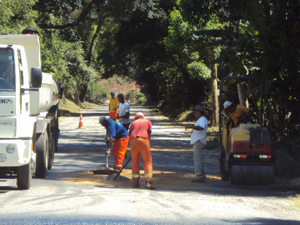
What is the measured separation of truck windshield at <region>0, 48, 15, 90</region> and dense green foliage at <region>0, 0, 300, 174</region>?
15.0 feet

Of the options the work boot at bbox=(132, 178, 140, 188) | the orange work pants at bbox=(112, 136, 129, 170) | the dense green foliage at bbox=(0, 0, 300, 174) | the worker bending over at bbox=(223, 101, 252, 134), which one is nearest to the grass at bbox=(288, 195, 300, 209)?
the worker bending over at bbox=(223, 101, 252, 134)

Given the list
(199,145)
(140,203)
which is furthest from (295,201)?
(140,203)

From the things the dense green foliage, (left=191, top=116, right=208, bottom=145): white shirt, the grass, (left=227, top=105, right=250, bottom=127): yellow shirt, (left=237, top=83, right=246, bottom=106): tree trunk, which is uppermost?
the dense green foliage

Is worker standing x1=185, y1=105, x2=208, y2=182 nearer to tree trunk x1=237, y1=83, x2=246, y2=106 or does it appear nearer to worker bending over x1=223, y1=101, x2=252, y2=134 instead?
worker bending over x1=223, y1=101, x2=252, y2=134

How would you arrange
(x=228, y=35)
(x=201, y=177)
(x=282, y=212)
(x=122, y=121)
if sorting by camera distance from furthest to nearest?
1. (x=122, y=121)
2. (x=228, y=35)
3. (x=201, y=177)
4. (x=282, y=212)

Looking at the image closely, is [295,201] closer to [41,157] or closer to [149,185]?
[149,185]

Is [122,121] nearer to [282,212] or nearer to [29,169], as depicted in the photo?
[29,169]

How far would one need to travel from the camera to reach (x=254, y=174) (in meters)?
10.3

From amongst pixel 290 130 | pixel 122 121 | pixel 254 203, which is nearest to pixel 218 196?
pixel 254 203

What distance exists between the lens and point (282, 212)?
27.1ft

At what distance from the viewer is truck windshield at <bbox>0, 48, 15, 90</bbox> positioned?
29.9 feet

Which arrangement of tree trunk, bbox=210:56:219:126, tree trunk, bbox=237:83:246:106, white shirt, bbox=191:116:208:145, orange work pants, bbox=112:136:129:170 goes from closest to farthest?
white shirt, bbox=191:116:208:145 < orange work pants, bbox=112:136:129:170 < tree trunk, bbox=237:83:246:106 < tree trunk, bbox=210:56:219:126

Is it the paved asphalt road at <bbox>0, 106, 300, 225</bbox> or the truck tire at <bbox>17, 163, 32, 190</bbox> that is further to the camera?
the truck tire at <bbox>17, 163, 32, 190</bbox>

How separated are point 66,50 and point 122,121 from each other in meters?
23.0
